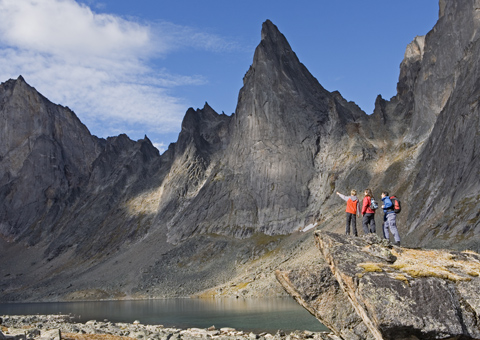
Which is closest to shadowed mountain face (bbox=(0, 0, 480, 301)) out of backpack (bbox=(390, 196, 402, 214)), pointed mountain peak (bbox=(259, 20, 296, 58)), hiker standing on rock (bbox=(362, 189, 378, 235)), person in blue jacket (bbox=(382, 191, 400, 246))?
pointed mountain peak (bbox=(259, 20, 296, 58))

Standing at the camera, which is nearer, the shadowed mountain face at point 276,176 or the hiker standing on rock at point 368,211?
the hiker standing on rock at point 368,211

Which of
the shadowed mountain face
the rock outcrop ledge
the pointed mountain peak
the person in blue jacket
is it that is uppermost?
the pointed mountain peak

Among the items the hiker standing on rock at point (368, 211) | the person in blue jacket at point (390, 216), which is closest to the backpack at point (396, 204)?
the person in blue jacket at point (390, 216)

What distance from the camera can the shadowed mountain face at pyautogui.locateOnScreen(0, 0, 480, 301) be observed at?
287 feet

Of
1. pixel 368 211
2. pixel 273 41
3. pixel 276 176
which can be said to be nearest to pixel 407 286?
pixel 368 211

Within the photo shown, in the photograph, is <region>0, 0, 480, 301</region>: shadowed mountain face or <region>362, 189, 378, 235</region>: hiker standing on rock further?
<region>0, 0, 480, 301</region>: shadowed mountain face

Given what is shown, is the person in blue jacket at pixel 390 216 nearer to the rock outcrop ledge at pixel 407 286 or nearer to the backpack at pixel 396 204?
the backpack at pixel 396 204

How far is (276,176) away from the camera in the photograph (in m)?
137

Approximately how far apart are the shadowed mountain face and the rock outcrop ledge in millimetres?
50692

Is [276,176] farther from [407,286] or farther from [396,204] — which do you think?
[407,286]

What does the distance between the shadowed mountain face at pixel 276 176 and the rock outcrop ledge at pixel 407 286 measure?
166 ft

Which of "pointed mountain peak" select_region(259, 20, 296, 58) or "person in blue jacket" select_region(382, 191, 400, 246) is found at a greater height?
"pointed mountain peak" select_region(259, 20, 296, 58)

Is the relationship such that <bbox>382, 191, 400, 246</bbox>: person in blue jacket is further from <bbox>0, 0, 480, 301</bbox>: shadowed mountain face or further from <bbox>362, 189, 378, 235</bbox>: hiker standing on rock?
<bbox>0, 0, 480, 301</bbox>: shadowed mountain face

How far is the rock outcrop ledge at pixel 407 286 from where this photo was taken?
15.8 m
